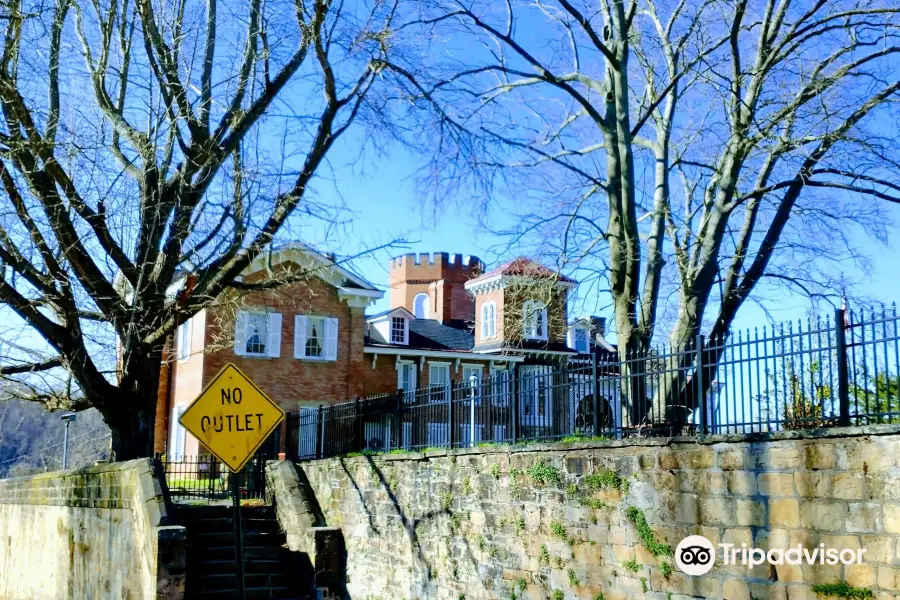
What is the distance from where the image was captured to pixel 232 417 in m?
9.93

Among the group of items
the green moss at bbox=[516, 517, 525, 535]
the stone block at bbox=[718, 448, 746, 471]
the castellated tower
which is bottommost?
the green moss at bbox=[516, 517, 525, 535]

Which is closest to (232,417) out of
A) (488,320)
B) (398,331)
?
(398,331)

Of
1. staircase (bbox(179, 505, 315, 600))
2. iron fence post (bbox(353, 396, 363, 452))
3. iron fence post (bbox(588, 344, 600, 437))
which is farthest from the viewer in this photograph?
iron fence post (bbox(353, 396, 363, 452))

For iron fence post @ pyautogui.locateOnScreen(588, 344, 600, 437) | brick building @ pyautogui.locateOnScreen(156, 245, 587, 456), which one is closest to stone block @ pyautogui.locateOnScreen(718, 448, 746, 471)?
iron fence post @ pyautogui.locateOnScreen(588, 344, 600, 437)

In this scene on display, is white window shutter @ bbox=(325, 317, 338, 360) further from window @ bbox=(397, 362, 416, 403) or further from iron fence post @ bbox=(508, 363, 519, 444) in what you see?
iron fence post @ bbox=(508, 363, 519, 444)

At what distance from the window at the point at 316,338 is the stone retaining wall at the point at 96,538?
14512 millimetres

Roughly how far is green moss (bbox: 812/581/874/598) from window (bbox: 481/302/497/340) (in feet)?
103

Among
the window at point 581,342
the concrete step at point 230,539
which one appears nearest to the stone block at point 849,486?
the concrete step at point 230,539

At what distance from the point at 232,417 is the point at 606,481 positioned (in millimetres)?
4141

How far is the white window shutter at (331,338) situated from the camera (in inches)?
1350

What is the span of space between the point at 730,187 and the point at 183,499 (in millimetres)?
12893

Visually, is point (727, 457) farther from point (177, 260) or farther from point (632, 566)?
point (177, 260)

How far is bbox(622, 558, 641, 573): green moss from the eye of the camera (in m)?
9.70

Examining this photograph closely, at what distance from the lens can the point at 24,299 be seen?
13.3 meters
